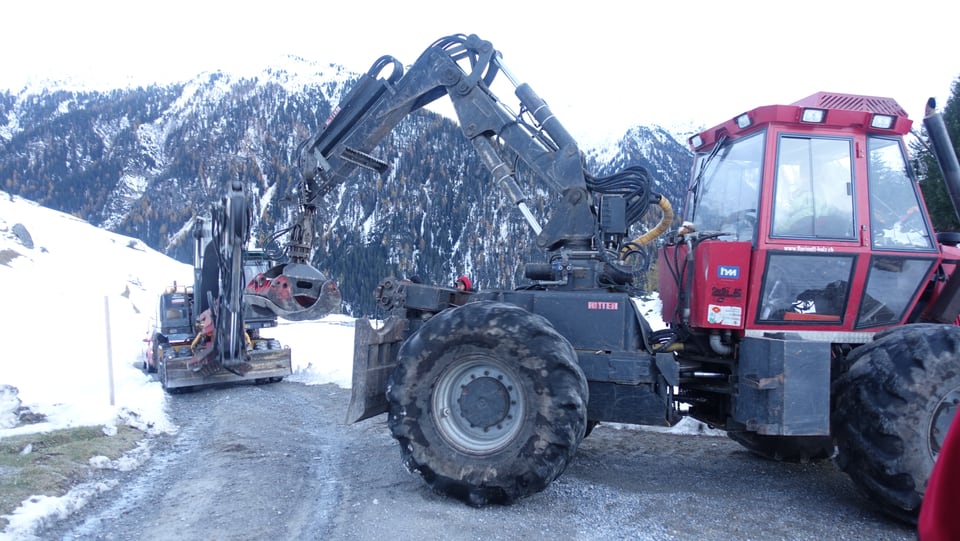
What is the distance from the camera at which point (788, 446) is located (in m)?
6.18

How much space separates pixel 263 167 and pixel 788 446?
39406 mm

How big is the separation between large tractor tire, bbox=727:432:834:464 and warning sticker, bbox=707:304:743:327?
1.55m

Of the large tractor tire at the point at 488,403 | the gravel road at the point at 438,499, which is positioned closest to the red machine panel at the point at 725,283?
the large tractor tire at the point at 488,403

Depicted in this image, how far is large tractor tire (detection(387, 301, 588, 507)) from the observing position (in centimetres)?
464

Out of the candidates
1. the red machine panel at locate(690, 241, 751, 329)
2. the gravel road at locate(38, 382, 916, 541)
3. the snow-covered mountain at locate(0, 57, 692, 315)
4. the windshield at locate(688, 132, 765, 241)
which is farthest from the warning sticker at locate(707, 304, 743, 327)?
the snow-covered mountain at locate(0, 57, 692, 315)

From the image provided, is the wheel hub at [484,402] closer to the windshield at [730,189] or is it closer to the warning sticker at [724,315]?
the warning sticker at [724,315]

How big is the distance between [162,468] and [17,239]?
19.3m

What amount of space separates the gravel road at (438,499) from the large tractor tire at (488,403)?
253 mm

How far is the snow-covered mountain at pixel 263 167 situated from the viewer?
110 feet

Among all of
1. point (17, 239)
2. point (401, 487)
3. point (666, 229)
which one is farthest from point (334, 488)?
point (17, 239)

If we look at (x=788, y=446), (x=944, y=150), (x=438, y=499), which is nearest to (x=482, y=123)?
(x=438, y=499)

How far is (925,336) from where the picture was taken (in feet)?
15.0

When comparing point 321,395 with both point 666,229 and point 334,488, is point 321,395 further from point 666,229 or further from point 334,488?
point 666,229

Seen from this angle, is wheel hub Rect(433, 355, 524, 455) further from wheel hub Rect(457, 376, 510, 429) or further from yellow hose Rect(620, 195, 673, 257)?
yellow hose Rect(620, 195, 673, 257)
